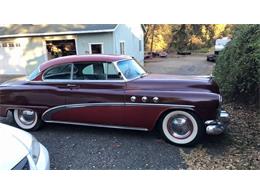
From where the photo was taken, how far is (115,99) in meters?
4.79

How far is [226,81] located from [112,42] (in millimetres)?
10102

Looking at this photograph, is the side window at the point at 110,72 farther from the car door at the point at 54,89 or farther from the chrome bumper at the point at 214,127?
the chrome bumper at the point at 214,127

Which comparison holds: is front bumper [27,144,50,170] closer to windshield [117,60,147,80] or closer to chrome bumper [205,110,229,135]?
windshield [117,60,147,80]

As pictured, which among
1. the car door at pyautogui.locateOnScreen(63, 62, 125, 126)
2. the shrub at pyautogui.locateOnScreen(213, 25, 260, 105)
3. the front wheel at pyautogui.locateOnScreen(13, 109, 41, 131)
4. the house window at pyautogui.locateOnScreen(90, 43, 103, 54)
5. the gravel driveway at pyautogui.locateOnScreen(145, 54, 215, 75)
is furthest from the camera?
the gravel driveway at pyautogui.locateOnScreen(145, 54, 215, 75)

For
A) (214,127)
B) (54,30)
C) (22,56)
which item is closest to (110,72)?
(214,127)

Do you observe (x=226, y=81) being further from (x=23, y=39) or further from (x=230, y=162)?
(x=23, y=39)

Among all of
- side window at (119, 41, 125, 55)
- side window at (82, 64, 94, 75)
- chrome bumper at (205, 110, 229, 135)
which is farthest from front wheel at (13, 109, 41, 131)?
side window at (119, 41, 125, 55)

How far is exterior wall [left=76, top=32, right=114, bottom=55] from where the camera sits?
53.2ft

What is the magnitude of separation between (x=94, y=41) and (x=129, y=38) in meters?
4.87

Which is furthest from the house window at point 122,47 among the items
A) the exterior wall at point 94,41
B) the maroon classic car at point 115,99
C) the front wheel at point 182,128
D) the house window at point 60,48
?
the front wheel at point 182,128

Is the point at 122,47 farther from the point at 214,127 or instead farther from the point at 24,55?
the point at 214,127

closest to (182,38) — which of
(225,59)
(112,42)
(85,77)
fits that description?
(112,42)

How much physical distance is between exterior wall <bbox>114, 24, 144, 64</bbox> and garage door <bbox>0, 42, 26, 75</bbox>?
22.4ft

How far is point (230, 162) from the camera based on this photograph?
3.85 m
